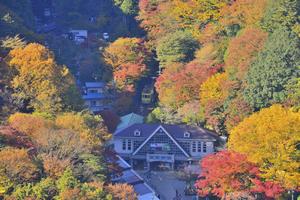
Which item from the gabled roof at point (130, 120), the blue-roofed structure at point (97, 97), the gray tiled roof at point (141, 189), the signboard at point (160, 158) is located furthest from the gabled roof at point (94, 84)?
the gray tiled roof at point (141, 189)

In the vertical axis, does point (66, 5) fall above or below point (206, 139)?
above

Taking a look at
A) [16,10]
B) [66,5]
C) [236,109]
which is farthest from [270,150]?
[66,5]

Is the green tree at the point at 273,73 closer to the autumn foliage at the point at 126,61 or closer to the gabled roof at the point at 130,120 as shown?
the gabled roof at the point at 130,120

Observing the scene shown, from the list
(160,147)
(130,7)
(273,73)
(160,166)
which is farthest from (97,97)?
(273,73)

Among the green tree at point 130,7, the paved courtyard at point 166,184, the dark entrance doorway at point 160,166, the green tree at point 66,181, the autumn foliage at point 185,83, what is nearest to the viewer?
the green tree at point 66,181

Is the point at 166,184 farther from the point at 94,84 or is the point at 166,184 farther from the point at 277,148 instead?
the point at 94,84

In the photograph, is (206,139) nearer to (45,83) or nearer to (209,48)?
(209,48)
